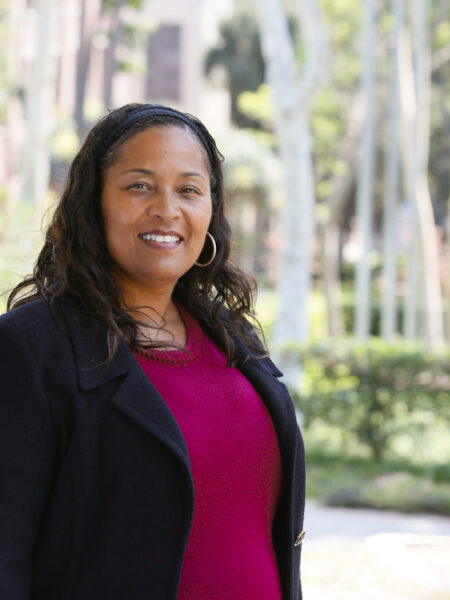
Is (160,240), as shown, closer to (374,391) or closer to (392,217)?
(374,391)

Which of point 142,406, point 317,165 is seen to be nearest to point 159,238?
point 142,406

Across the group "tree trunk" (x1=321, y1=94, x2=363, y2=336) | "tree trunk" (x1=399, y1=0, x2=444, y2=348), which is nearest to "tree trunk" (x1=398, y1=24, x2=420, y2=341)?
"tree trunk" (x1=399, y1=0, x2=444, y2=348)

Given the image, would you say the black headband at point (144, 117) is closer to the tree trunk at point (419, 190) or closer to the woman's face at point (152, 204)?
the woman's face at point (152, 204)

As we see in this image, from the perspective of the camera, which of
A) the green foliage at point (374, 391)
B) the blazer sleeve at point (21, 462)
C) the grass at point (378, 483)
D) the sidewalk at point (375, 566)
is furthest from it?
the green foliage at point (374, 391)

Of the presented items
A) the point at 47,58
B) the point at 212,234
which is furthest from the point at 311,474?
the point at 212,234

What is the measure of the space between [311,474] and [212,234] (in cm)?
761

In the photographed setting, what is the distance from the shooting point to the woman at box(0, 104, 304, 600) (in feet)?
5.77

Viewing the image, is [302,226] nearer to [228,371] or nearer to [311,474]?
[311,474]

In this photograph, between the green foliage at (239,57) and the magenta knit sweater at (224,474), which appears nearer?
the magenta knit sweater at (224,474)

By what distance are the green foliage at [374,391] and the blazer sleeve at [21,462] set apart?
8.29 metres

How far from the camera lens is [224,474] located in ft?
6.40

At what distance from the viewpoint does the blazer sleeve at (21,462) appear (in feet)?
5.64

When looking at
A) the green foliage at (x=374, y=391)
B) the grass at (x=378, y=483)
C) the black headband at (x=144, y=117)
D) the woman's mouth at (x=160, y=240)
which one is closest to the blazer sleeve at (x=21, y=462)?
the woman's mouth at (x=160, y=240)

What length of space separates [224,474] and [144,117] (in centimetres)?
76
